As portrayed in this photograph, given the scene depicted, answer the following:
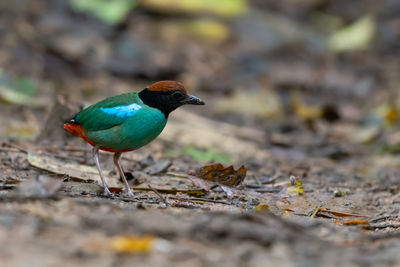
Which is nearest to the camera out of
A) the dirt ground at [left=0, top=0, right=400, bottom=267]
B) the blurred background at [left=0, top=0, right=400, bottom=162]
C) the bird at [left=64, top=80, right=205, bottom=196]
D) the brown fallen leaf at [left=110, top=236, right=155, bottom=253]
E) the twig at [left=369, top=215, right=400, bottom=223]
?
the brown fallen leaf at [left=110, top=236, right=155, bottom=253]

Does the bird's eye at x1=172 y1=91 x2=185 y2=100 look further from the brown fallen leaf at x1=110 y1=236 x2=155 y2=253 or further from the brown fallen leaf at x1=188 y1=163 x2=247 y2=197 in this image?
the brown fallen leaf at x1=110 y1=236 x2=155 y2=253

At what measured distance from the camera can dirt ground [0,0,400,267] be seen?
2.96m

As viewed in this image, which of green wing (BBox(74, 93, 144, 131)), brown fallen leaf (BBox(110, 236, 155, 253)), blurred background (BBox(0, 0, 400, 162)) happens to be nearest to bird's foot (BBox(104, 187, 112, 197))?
green wing (BBox(74, 93, 144, 131))

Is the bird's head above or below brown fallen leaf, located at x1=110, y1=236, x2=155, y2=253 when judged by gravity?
above

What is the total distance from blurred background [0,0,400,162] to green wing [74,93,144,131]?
234 cm

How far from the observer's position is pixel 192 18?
1365 centimetres

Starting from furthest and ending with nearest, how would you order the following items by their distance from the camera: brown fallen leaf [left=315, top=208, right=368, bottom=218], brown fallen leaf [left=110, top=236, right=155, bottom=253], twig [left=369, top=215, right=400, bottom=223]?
brown fallen leaf [left=315, top=208, right=368, bottom=218] → twig [left=369, top=215, right=400, bottom=223] → brown fallen leaf [left=110, top=236, right=155, bottom=253]

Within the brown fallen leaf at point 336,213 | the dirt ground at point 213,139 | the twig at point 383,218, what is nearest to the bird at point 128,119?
the dirt ground at point 213,139

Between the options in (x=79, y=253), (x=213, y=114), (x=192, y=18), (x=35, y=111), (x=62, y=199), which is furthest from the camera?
(x=192, y=18)

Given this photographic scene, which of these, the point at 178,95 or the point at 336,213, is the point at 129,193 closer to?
the point at 178,95

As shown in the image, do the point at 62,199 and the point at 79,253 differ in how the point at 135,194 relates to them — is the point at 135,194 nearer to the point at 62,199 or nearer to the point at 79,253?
the point at 62,199

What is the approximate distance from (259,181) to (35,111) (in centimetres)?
379

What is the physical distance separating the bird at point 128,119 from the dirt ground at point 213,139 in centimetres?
34

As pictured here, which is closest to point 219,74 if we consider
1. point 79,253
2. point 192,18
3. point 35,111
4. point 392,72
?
point 192,18
